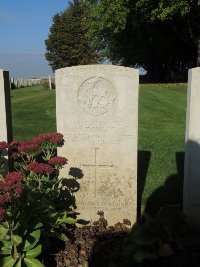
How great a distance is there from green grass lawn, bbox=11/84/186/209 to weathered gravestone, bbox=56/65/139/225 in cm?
80

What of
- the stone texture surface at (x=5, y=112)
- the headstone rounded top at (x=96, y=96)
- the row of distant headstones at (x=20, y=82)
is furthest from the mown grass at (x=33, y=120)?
the row of distant headstones at (x=20, y=82)

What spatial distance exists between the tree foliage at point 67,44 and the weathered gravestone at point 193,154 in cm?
4906

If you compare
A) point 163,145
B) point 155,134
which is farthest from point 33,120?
point 163,145

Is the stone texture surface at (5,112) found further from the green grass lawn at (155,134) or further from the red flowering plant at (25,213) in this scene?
the green grass lawn at (155,134)

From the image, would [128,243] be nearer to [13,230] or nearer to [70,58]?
[13,230]

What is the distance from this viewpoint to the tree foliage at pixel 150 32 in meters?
24.8

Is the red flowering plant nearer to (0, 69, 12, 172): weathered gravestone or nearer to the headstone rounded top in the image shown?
(0, 69, 12, 172): weathered gravestone

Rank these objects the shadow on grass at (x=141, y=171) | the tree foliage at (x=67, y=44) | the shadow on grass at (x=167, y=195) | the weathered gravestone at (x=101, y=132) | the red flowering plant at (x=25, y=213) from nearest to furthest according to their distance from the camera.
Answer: the red flowering plant at (x=25, y=213) → the weathered gravestone at (x=101, y=132) → the shadow on grass at (x=167, y=195) → the shadow on grass at (x=141, y=171) → the tree foliage at (x=67, y=44)

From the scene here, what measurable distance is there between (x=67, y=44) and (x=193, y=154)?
53.3 meters

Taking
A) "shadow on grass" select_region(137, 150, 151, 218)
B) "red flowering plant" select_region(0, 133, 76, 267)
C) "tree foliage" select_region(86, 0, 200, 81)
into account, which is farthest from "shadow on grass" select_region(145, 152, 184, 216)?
"tree foliage" select_region(86, 0, 200, 81)

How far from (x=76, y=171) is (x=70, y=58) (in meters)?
51.9

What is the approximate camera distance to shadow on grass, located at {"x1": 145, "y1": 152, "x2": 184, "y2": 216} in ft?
18.6

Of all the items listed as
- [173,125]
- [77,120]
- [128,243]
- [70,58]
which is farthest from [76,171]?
[70,58]

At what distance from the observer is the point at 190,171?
482cm
